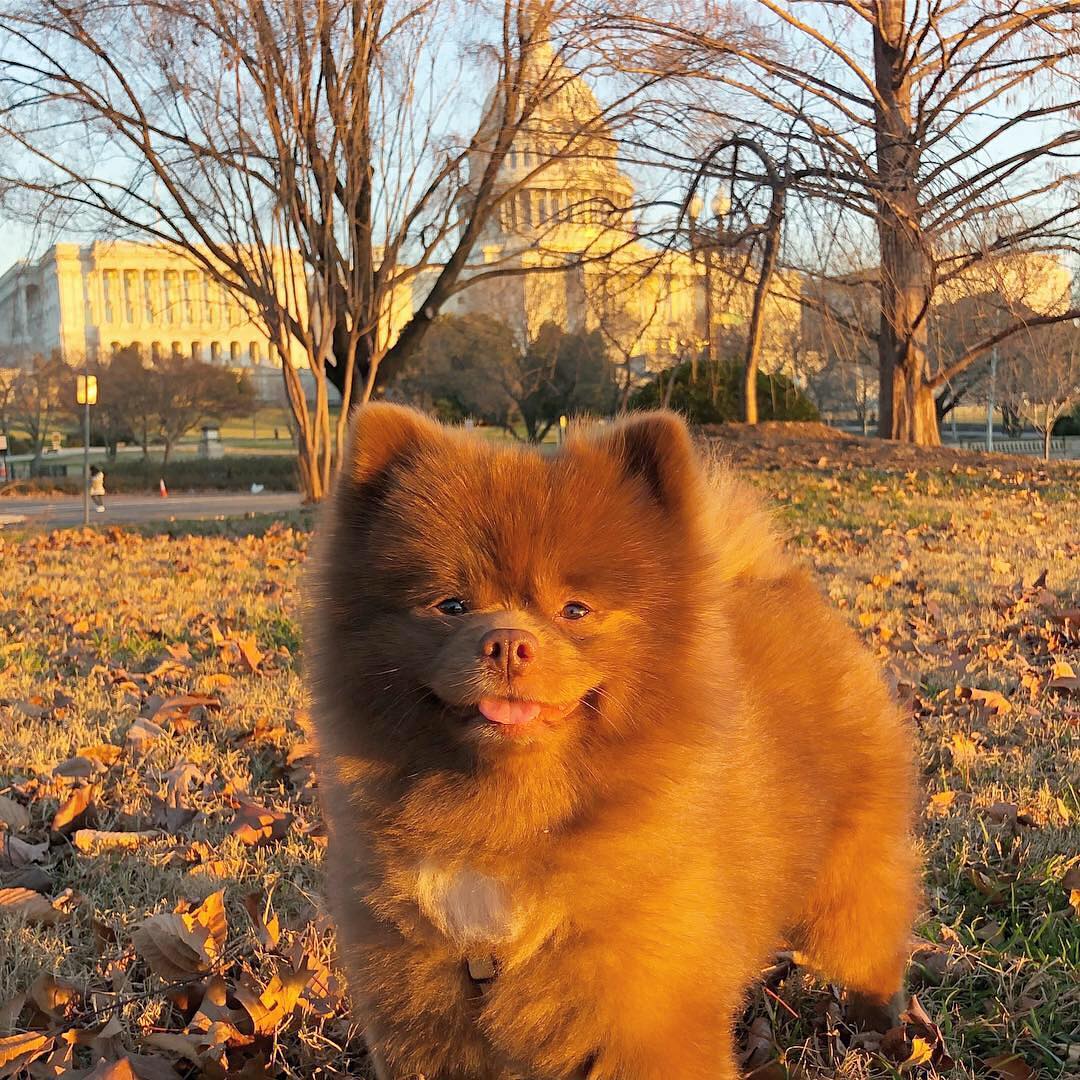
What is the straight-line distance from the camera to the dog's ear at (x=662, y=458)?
2100 mm

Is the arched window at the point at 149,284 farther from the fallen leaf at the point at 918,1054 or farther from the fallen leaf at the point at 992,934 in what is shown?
the fallen leaf at the point at 918,1054

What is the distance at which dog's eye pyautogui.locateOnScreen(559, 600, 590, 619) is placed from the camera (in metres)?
1.92

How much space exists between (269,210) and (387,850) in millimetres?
13639

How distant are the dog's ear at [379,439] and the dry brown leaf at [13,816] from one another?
2.33m

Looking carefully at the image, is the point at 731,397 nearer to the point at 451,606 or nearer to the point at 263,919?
the point at 263,919

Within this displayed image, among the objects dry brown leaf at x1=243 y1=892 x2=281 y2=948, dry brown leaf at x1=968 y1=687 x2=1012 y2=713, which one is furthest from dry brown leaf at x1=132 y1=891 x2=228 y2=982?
dry brown leaf at x1=968 y1=687 x2=1012 y2=713

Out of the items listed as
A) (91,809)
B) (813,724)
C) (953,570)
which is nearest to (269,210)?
(953,570)

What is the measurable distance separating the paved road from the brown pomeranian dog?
22451mm

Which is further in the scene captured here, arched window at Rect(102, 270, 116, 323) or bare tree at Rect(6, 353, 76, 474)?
arched window at Rect(102, 270, 116, 323)

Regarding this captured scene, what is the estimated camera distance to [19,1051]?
237 cm

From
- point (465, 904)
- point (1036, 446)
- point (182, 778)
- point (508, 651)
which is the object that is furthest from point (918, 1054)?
point (1036, 446)

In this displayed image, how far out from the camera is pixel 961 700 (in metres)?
4.72

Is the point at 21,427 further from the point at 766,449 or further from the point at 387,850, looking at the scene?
the point at 387,850

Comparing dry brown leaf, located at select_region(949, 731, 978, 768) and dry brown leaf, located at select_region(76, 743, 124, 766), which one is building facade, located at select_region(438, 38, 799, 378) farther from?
dry brown leaf, located at select_region(76, 743, 124, 766)
